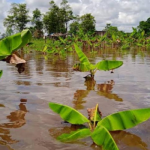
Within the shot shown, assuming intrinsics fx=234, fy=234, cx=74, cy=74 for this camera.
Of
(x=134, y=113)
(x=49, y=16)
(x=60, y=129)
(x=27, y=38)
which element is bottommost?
Answer: (x=60, y=129)

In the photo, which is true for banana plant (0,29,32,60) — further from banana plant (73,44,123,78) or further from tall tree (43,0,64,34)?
tall tree (43,0,64,34)

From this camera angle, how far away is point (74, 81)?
10.3 ft

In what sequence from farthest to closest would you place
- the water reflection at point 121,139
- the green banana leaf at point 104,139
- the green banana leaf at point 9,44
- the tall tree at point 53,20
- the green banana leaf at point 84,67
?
the tall tree at point 53,20 → the green banana leaf at point 84,67 → the green banana leaf at point 9,44 → the water reflection at point 121,139 → the green banana leaf at point 104,139

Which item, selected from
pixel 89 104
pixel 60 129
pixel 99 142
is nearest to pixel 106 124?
pixel 99 142

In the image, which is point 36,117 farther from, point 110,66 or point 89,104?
point 110,66

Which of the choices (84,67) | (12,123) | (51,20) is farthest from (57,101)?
(51,20)

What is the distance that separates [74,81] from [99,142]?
1.96m

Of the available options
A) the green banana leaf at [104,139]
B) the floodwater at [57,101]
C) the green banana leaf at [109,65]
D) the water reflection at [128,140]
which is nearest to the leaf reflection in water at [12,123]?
the floodwater at [57,101]

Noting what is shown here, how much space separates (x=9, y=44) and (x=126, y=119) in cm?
103

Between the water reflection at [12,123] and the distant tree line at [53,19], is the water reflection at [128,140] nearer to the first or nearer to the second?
the water reflection at [12,123]

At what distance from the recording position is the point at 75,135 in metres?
1.29

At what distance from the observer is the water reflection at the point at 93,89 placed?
2137 mm

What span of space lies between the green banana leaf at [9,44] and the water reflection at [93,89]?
70 centimetres

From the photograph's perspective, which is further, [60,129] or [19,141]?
[60,129]
